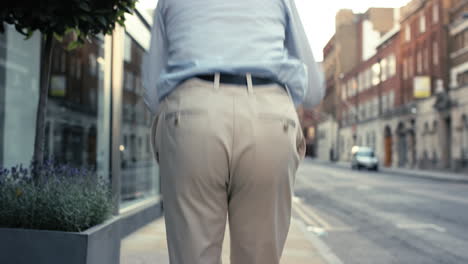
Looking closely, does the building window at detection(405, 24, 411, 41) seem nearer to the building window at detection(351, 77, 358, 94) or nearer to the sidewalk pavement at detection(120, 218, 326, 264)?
the building window at detection(351, 77, 358, 94)

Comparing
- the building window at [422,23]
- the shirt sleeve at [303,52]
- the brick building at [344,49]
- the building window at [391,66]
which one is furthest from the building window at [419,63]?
the shirt sleeve at [303,52]

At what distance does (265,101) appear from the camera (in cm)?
163

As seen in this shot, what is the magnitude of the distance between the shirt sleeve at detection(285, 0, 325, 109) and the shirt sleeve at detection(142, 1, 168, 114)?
0.46m

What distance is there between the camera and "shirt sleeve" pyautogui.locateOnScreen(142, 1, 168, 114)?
72.9 inches

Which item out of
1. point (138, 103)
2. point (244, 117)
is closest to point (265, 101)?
point (244, 117)

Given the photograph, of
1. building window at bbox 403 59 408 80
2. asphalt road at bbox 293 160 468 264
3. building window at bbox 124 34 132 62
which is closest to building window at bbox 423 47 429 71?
building window at bbox 403 59 408 80

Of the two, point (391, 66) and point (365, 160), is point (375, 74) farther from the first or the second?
point (365, 160)

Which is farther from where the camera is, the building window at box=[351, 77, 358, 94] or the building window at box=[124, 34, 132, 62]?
the building window at box=[351, 77, 358, 94]

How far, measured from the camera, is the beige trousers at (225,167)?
5.18 feet

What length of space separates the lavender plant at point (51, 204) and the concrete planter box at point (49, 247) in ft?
0.41

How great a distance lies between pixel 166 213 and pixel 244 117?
1.32 ft

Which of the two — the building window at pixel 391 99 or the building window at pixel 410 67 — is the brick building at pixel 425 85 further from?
the building window at pixel 391 99

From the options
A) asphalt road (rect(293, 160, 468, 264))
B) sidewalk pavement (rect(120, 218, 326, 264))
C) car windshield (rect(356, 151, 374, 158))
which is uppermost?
car windshield (rect(356, 151, 374, 158))

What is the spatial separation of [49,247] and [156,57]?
1657 mm
